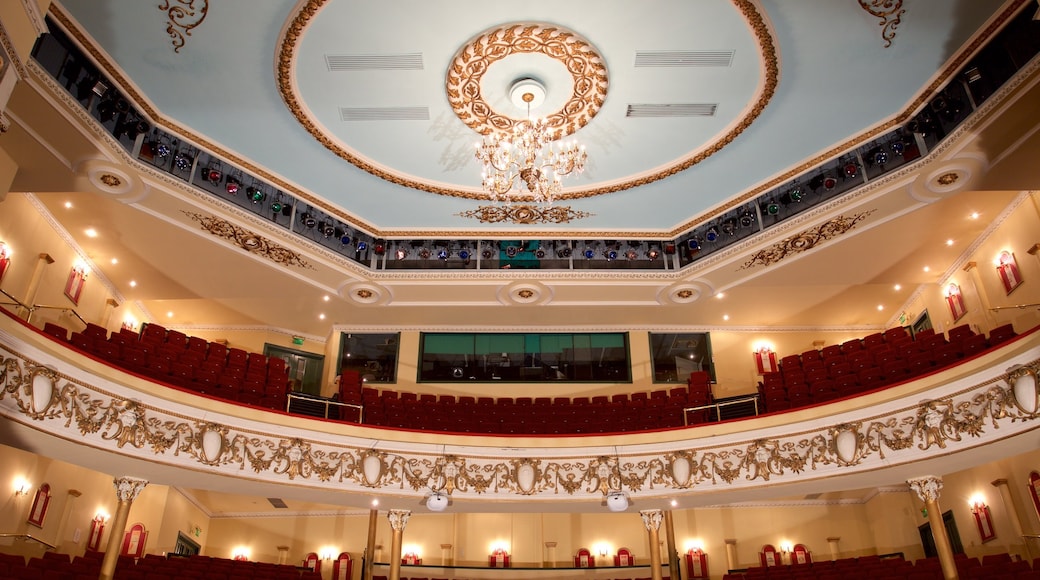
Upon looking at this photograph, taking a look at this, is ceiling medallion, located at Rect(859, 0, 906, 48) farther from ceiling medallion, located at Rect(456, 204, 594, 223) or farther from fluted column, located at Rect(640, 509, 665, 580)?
fluted column, located at Rect(640, 509, 665, 580)

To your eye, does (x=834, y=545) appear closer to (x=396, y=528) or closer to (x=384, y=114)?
(x=396, y=528)

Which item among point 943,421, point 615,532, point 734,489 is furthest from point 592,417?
point 943,421

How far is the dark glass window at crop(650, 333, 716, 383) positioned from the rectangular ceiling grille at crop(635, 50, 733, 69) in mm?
6622

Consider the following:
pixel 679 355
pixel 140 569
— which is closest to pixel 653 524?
pixel 679 355

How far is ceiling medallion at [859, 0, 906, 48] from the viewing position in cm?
755

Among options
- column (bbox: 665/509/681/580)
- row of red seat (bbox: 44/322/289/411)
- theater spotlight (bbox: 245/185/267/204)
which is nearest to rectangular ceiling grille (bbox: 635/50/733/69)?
theater spotlight (bbox: 245/185/267/204)

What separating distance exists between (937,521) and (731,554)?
12.7 feet

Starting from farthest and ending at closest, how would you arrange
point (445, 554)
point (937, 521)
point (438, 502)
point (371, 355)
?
1. point (371, 355)
2. point (445, 554)
3. point (438, 502)
4. point (937, 521)

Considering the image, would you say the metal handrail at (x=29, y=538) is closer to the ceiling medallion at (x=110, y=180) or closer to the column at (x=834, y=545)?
the ceiling medallion at (x=110, y=180)

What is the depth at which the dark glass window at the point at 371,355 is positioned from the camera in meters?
13.6

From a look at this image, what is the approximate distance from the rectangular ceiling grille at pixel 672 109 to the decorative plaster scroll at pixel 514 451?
4314 mm

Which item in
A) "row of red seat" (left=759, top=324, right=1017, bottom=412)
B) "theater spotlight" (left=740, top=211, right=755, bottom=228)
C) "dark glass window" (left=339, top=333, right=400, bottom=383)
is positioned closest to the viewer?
"row of red seat" (left=759, top=324, right=1017, bottom=412)

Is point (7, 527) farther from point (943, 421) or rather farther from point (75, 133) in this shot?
point (943, 421)

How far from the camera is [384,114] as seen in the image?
9.30 m
